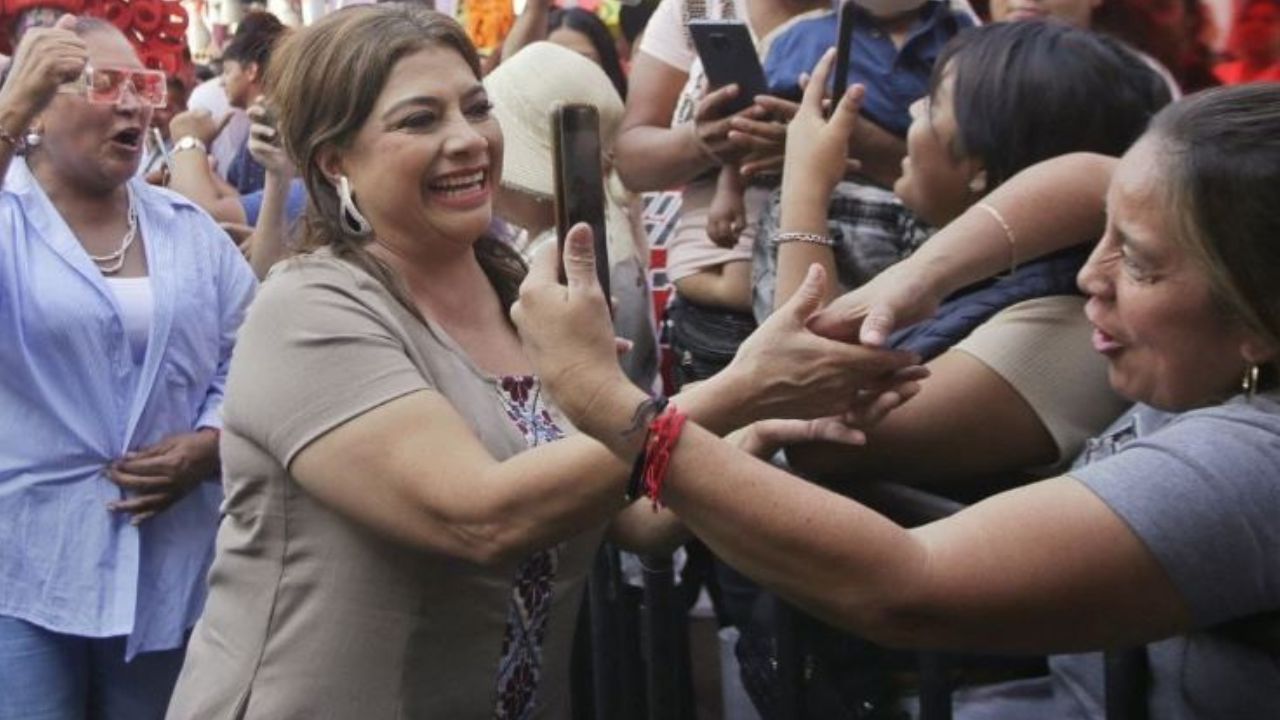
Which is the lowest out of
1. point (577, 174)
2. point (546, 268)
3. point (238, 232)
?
point (238, 232)

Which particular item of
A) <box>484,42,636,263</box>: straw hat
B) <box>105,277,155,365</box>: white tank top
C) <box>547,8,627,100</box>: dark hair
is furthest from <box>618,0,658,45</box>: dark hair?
<box>105,277,155,365</box>: white tank top

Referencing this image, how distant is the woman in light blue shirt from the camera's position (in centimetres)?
357

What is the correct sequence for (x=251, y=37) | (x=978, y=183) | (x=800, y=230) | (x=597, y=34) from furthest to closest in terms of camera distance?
1. (x=251, y=37)
2. (x=597, y=34)
3. (x=800, y=230)
4. (x=978, y=183)

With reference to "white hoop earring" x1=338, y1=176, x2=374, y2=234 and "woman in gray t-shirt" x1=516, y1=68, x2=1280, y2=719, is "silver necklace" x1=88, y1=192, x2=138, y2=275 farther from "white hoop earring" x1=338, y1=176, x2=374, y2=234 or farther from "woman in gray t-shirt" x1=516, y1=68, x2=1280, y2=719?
"woman in gray t-shirt" x1=516, y1=68, x2=1280, y2=719

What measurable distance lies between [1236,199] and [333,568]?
51.3 inches

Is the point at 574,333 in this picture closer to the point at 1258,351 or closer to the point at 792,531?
the point at 792,531

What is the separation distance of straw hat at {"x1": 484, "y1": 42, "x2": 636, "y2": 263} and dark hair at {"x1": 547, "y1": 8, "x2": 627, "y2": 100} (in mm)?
1848

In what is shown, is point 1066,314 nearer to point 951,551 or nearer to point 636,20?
point 951,551

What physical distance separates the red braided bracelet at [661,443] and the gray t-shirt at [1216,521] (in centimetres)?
43

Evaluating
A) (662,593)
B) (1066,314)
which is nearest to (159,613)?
(662,593)

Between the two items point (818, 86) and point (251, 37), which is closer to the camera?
point (818, 86)

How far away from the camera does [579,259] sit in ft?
5.93

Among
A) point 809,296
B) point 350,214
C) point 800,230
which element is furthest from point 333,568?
point 800,230

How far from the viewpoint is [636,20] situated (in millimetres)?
6922
